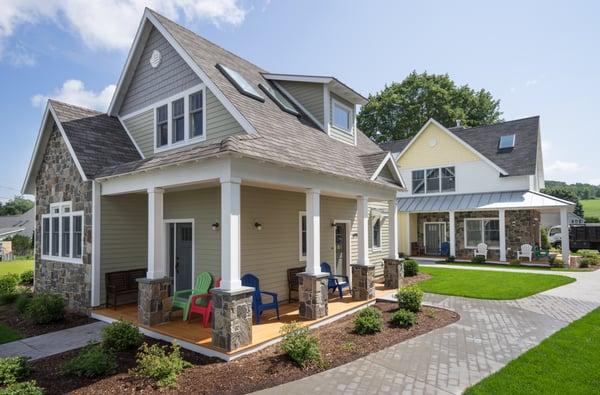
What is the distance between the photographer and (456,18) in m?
10.8

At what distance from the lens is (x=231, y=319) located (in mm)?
6359

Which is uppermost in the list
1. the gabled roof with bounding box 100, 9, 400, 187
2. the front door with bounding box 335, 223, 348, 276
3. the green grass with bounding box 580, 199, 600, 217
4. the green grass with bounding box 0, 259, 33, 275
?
the gabled roof with bounding box 100, 9, 400, 187

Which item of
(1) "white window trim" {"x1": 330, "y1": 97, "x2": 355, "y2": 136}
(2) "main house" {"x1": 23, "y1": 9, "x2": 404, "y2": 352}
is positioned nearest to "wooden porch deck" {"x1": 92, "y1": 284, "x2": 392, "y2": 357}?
(2) "main house" {"x1": 23, "y1": 9, "x2": 404, "y2": 352}

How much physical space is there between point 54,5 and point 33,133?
475cm

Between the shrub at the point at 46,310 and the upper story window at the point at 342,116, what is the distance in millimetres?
10174

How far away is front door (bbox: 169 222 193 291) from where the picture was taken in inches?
405

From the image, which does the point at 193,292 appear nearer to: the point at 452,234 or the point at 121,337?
the point at 121,337

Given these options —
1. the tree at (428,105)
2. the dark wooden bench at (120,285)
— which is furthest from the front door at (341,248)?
the tree at (428,105)

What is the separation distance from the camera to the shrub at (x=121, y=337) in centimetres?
682

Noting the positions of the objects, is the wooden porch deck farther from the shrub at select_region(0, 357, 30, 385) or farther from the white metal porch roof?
the white metal porch roof

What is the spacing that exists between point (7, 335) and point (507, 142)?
87.3ft

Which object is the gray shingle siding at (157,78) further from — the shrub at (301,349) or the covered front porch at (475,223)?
the covered front porch at (475,223)

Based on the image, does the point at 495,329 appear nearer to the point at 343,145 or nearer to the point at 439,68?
the point at 343,145

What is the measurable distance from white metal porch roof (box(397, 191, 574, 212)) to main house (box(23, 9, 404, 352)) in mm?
10901
